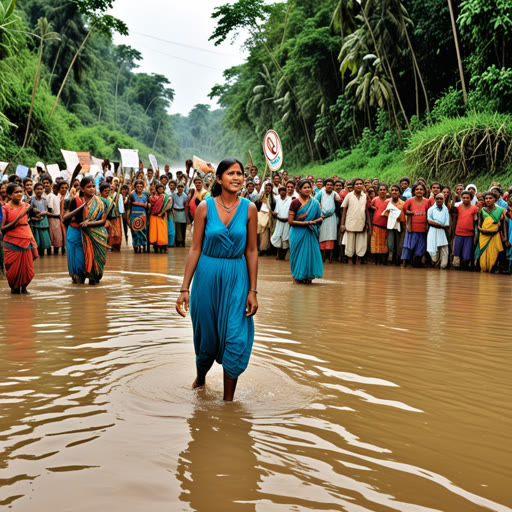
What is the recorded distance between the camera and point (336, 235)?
1488cm

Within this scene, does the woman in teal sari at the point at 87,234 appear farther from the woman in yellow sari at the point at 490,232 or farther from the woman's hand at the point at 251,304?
the woman in yellow sari at the point at 490,232

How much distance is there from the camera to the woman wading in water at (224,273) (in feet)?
13.5

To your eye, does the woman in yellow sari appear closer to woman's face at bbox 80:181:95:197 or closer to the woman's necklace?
woman's face at bbox 80:181:95:197

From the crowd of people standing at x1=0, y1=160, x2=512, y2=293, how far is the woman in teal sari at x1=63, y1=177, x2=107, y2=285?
15 mm

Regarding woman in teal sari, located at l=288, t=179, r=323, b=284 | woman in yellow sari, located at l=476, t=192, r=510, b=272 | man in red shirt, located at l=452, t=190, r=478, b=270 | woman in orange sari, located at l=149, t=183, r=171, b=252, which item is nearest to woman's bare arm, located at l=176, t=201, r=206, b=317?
woman in teal sari, located at l=288, t=179, r=323, b=284

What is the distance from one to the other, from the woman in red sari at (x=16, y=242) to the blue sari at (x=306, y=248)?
4152 millimetres

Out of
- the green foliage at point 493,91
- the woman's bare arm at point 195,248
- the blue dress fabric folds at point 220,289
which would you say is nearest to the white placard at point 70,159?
the green foliage at point 493,91

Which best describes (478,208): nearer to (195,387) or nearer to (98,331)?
(98,331)

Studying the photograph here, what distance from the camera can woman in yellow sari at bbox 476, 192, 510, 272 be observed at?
12.6 metres

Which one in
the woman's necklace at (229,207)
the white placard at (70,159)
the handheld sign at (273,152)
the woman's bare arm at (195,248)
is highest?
the white placard at (70,159)

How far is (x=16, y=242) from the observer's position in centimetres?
863

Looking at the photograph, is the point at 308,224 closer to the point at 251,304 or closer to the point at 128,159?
the point at 251,304

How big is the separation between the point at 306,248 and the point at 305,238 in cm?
23

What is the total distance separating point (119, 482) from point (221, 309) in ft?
4.90
